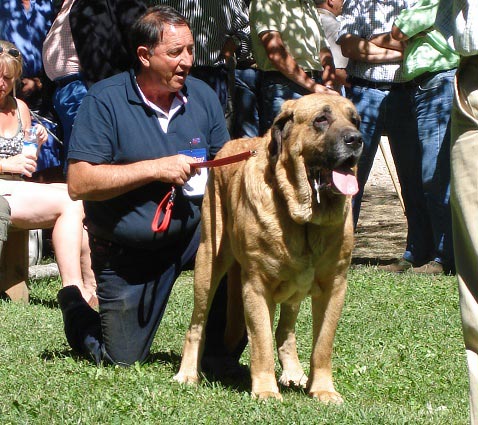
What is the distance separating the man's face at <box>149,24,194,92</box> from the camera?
595 centimetres

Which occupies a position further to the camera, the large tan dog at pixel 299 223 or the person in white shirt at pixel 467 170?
the large tan dog at pixel 299 223

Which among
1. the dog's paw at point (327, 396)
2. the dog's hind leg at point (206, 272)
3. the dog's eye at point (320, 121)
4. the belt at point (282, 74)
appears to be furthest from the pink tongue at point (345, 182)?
the belt at point (282, 74)

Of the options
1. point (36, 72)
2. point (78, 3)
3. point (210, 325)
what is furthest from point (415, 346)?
point (36, 72)

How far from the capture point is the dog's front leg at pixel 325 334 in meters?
5.40

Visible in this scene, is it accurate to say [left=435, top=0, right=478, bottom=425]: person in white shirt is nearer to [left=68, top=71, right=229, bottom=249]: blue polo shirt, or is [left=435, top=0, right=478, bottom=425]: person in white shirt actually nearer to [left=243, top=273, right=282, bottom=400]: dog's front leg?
[left=243, top=273, right=282, bottom=400]: dog's front leg

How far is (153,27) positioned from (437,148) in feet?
14.2

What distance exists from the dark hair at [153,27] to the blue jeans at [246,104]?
14.0 ft

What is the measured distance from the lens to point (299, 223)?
17.2 feet

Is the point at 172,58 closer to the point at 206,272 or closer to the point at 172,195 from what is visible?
the point at 172,195

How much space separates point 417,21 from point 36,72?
3594mm

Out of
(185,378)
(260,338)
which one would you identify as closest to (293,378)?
(185,378)

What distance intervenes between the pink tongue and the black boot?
1.95 m

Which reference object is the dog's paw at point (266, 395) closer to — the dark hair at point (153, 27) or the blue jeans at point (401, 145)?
the dark hair at point (153, 27)

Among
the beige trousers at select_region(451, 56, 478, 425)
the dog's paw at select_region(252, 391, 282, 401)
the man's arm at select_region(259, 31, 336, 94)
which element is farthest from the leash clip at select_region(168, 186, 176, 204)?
the man's arm at select_region(259, 31, 336, 94)
